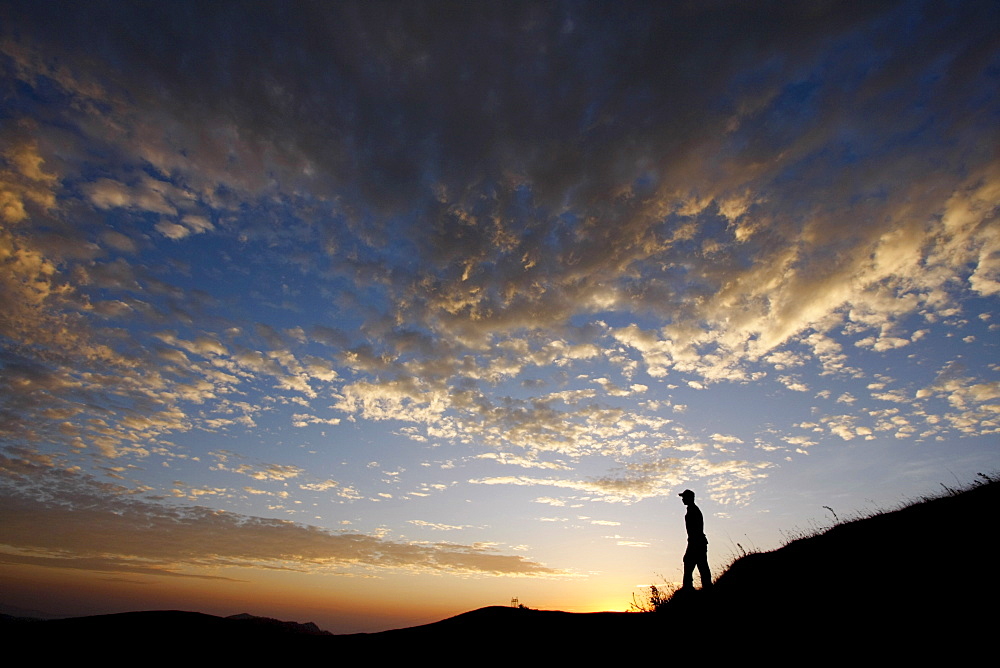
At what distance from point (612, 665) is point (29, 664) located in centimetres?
857

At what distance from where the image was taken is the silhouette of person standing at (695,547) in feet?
35.9

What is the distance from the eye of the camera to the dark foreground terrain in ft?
19.3

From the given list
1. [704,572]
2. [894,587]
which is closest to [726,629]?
[894,587]

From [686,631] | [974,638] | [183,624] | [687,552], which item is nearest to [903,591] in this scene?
[974,638]

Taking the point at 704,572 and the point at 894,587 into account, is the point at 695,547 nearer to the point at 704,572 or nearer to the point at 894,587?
the point at 704,572

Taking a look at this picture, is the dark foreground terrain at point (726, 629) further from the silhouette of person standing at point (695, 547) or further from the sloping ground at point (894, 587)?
the silhouette of person standing at point (695, 547)

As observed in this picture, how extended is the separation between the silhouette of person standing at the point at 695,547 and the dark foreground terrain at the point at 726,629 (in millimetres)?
1247

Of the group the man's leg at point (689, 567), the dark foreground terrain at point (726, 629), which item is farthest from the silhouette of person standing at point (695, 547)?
the dark foreground terrain at point (726, 629)

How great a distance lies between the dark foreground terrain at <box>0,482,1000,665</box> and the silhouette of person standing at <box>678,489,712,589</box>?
4.09 ft

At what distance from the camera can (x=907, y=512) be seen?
1223 cm

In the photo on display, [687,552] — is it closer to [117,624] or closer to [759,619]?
[759,619]

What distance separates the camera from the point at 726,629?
717 cm

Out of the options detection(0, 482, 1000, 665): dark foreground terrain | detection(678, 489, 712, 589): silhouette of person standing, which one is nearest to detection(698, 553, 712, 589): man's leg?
detection(678, 489, 712, 589): silhouette of person standing

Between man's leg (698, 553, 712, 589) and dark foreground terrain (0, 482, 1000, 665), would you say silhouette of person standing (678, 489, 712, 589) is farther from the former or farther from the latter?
dark foreground terrain (0, 482, 1000, 665)
